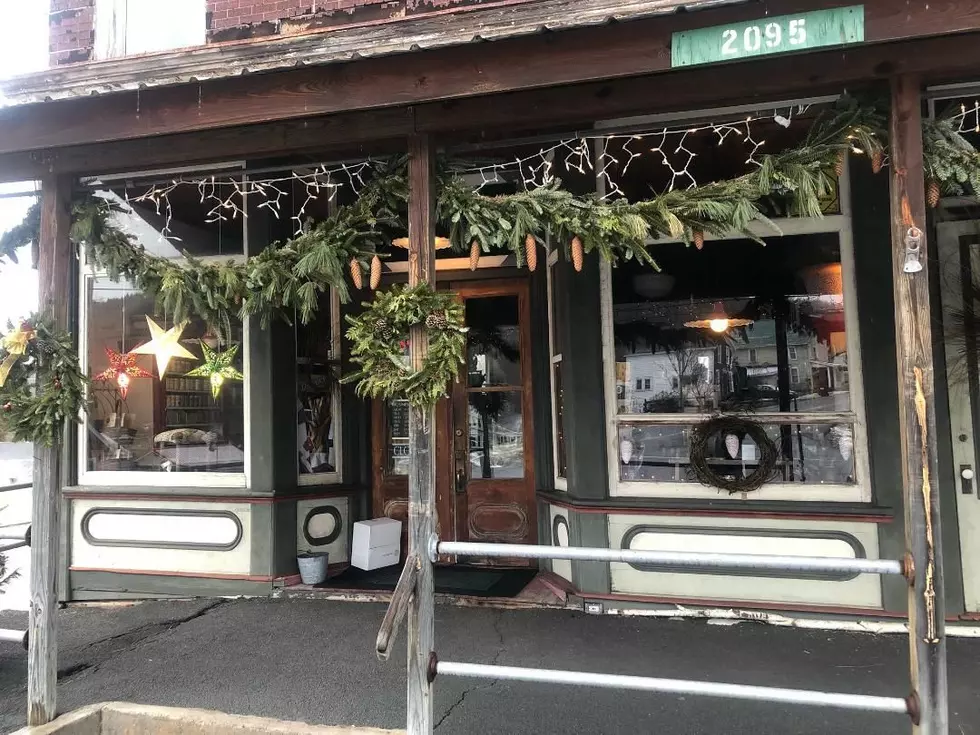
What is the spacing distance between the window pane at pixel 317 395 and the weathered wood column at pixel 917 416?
439cm

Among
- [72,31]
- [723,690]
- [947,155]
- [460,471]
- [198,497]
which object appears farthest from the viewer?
[72,31]

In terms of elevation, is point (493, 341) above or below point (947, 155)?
below

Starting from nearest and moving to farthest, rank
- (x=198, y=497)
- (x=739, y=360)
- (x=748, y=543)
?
(x=748, y=543) < (x=739, y=360) < (x=198, y=497)

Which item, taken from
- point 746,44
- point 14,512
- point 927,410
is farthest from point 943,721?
point 14,512

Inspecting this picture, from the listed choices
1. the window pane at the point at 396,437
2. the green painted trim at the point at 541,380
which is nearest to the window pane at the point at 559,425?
the green painted trim at the point at 541,380

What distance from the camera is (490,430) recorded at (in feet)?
19.5

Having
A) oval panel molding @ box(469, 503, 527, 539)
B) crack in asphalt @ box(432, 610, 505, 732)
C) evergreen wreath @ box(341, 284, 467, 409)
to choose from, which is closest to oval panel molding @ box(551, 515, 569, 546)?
oval panel molding @ box(469, 503, 527, 539)

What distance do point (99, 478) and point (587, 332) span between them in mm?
4341

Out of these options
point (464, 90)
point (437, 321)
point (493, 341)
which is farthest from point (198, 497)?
point (464, 90)

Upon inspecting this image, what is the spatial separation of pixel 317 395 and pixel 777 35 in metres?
4.52

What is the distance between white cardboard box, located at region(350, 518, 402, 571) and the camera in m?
5.67

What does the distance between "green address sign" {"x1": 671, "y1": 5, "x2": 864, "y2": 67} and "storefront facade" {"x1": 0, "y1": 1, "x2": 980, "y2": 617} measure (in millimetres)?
29

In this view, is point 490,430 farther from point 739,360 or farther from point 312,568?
point 739,360

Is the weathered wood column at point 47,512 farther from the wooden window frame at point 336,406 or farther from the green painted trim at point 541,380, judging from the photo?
the green painted trim at point 541,380
